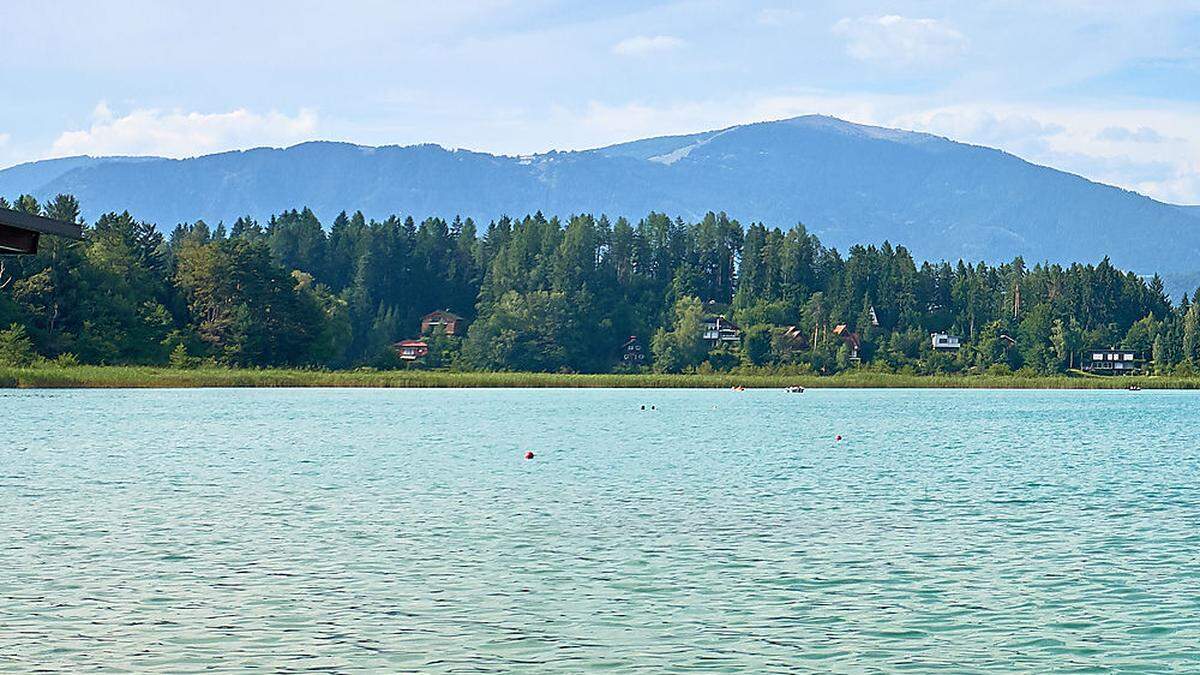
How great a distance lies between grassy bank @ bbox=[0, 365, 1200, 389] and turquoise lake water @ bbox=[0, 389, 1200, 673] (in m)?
66.2

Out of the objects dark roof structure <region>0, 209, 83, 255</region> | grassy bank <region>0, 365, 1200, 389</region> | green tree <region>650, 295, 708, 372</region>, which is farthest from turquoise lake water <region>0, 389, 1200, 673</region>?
green tree <region>650, 295, 708, 372</region>

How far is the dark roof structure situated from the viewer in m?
18.1

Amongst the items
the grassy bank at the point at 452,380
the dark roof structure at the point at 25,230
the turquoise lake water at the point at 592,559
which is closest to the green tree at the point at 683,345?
the grassy bank at the point at 452,380

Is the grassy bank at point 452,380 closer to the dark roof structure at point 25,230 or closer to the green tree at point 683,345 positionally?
the green tree at point 683,345

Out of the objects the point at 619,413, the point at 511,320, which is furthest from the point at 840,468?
the point at 511,320

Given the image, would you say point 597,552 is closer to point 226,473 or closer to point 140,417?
point 226,473

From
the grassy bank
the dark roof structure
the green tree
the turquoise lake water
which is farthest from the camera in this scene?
Answer: the green tree

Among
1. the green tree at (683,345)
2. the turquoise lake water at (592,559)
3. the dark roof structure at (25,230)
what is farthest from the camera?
the green tree at (683,345)

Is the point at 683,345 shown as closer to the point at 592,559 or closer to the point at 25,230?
the point at 592,559

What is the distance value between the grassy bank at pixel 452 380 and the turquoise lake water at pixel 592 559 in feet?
217

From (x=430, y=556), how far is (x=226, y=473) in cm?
1814

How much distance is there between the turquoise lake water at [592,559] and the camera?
17.3 meters

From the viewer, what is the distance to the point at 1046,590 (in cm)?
2123

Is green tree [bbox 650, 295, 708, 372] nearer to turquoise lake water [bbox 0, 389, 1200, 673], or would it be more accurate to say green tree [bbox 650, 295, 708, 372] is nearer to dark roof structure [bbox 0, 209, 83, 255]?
turquoise lake water [bbox 0, 389, 1200, 673]
